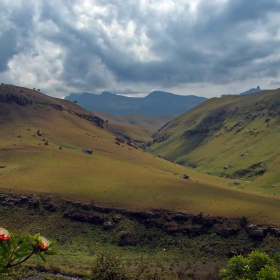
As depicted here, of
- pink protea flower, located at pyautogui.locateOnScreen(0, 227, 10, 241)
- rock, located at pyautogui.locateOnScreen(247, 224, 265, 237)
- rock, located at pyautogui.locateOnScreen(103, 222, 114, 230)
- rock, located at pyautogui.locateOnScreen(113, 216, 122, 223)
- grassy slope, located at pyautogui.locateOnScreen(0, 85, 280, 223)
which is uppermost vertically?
pink protea flower, located at pyautogui.locateOnScreen(0, 227, 10, 241)

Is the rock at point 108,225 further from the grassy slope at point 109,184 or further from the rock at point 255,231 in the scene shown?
the rock at point 255,231

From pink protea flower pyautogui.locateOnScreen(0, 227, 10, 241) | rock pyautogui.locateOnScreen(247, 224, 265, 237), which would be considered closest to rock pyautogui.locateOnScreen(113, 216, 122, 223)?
rock pyautogui.locateOnScreen(247, 224, 265, 237)

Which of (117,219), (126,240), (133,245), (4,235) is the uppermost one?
(4,235)

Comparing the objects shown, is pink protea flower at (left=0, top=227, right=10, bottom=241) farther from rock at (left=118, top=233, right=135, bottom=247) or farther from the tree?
rock at (left=118, top=233, right=135, bottom=247)

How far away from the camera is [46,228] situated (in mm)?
96438

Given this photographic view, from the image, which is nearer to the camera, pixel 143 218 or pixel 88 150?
pixel 143 218

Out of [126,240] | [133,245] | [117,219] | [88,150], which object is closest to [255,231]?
[133,245]

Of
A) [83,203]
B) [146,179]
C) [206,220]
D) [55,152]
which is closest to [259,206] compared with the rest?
[206,220]

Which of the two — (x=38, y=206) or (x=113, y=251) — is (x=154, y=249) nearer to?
(x=113, y=251)

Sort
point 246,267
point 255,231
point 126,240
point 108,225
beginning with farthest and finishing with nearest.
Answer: point 108,225 → point 126,240 → point 255,231 → point 246,267

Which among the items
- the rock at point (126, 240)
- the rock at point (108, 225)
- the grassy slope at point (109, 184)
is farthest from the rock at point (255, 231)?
the rock at point (108, 225)

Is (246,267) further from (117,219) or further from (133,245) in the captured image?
(117,219)

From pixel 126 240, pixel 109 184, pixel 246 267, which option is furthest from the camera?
pixel 109 184

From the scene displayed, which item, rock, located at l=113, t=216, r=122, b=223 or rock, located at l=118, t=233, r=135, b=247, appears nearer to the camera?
rock, located at l=118, t=233, r=135, b=247
